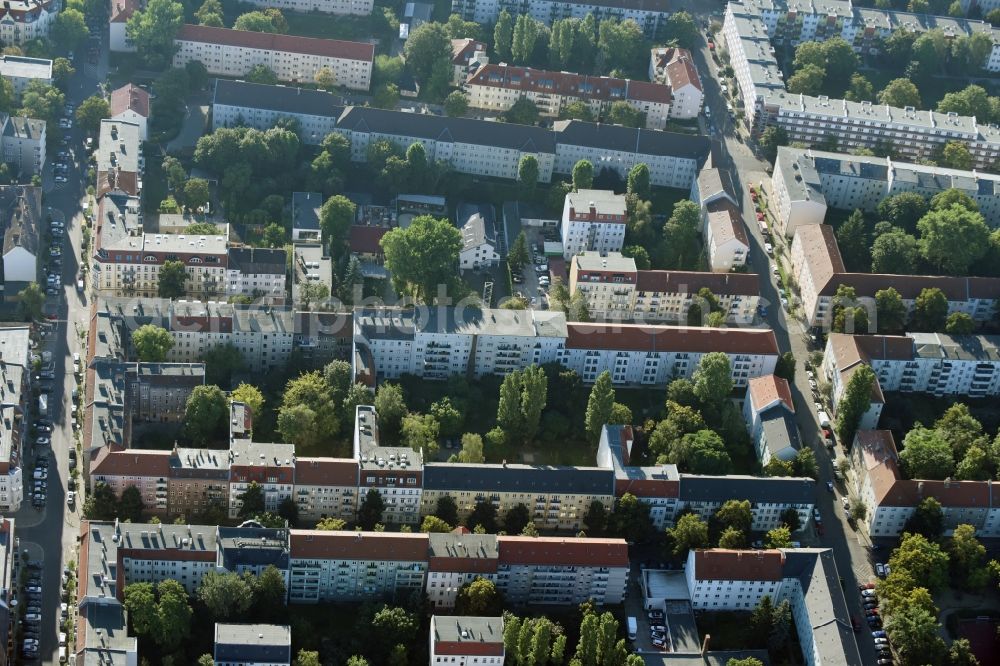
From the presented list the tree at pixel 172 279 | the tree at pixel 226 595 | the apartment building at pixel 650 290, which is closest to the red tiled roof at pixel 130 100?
the tree at pixel 172 279

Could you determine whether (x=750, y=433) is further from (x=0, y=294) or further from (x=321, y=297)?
(x=0, y=294)

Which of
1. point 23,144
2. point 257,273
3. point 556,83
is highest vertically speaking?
point 556,83

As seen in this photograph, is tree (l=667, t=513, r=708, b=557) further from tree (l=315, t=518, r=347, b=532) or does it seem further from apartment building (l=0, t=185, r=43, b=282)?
apartment building (l=0, t=185, r=43, b=282)

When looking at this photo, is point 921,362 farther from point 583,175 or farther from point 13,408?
point 13,408

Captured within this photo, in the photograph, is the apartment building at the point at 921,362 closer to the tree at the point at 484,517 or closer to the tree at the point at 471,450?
the tree at the point at 471,450

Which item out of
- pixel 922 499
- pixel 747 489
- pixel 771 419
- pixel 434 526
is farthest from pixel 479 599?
pixel 922 499

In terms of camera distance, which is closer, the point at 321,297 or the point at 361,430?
the point at 361,430

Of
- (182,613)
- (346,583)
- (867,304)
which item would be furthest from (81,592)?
(867,304)
